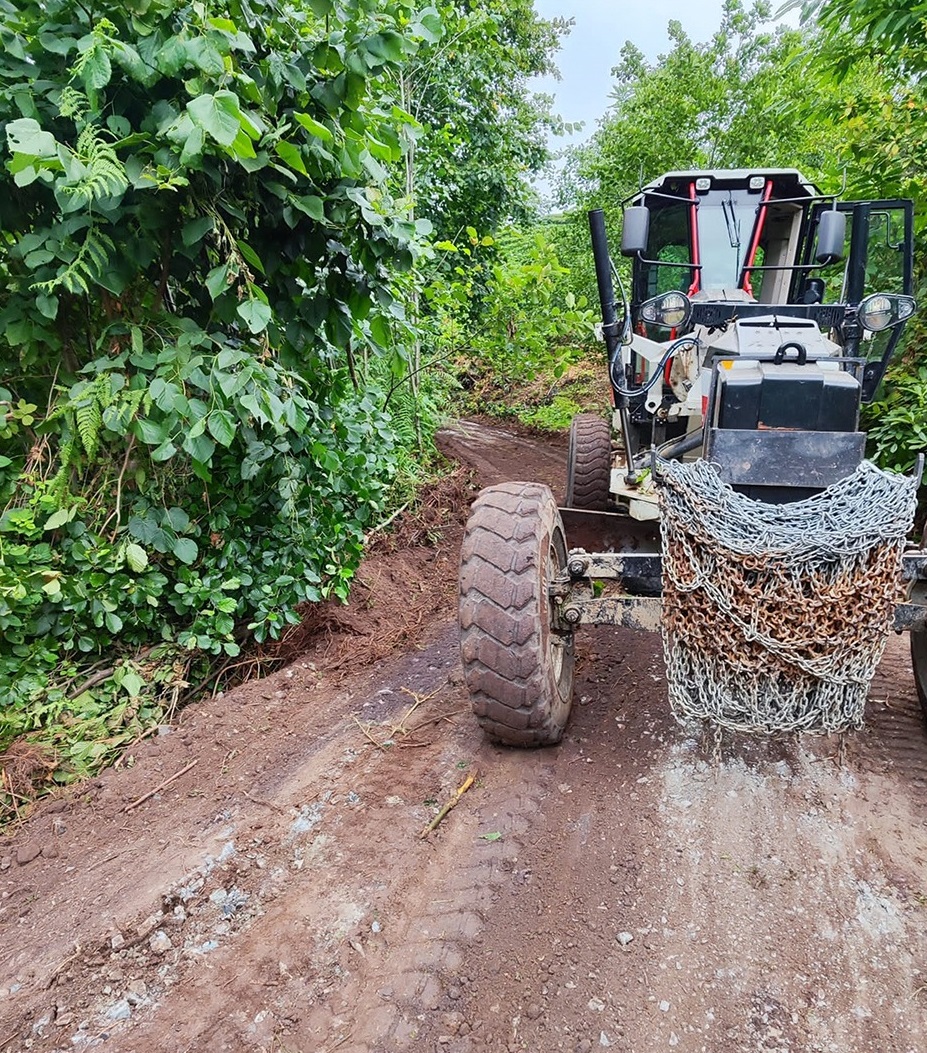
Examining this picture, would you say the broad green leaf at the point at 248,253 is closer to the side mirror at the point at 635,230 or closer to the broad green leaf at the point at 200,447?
the broad green leaf at the point at 200,447

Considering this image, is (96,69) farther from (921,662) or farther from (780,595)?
(921,662)

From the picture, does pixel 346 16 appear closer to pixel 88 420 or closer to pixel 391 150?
pixel 391 150

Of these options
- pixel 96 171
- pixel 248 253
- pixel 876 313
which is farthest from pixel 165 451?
pixel 876 313

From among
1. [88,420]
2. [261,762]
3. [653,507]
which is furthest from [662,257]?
[261,762]

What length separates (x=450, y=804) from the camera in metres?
2.67

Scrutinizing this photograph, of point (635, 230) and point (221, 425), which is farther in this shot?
point (635, 230)

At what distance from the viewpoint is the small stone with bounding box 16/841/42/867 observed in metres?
2.49

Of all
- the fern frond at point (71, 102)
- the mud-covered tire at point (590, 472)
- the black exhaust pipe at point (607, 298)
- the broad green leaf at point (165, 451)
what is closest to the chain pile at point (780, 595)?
the black exhaust pipe at point (607, 298)

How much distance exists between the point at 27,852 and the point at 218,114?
8.85ft

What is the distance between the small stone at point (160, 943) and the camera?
206cm

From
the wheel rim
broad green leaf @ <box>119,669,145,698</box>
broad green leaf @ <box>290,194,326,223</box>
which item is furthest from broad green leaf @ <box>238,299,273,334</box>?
broad green leaf @ <box>119,669,145,698</box>

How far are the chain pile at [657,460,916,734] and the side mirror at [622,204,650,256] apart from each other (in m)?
1.80

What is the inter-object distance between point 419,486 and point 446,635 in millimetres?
2195

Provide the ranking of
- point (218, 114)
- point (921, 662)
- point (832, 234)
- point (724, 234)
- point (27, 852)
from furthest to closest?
point (724, 234), point (832, 234), point (921, 662), point (27, 852), point (218, 114)
